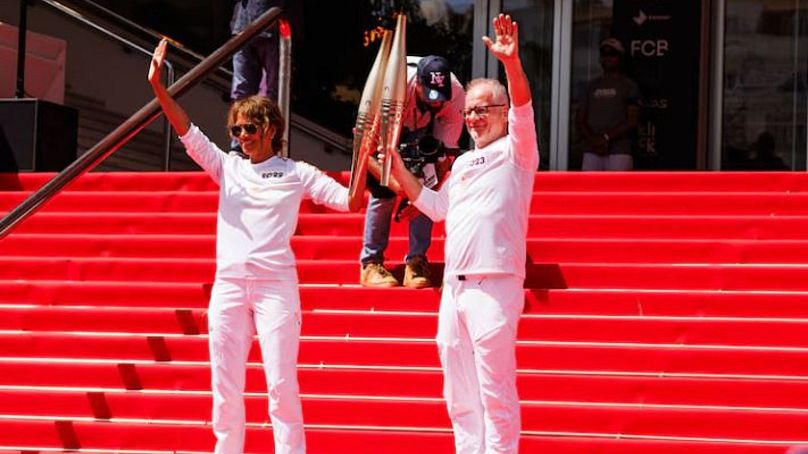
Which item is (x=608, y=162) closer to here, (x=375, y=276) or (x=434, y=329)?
(x=375, y=276)

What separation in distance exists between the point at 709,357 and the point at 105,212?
4.47m

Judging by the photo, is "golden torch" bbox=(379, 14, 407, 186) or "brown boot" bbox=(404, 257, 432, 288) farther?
"brown boot" bbox=(404, 257, 432, 288)

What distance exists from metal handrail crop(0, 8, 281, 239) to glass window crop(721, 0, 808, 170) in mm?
5868

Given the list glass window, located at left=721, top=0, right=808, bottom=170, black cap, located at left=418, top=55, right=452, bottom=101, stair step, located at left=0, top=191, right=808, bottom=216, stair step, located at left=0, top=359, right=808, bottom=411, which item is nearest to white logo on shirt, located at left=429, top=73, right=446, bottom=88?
black cap, located at left=418, top=55, right=452, bottom=101

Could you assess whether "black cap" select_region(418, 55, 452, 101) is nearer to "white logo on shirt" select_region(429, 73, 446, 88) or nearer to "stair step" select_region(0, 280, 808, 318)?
"white logo on shirt" select_region(429, 73, 446, 88)

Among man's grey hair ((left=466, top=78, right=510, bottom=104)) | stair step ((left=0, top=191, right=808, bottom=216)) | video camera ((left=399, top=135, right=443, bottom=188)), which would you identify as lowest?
stair step ((left=0, top=191, right=808, bottom=216))

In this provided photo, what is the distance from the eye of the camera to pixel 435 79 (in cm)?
738

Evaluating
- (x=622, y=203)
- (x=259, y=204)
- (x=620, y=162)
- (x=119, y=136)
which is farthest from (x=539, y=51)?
(x=259, y=204)

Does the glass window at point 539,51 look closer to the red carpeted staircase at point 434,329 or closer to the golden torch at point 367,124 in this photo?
the red carpeted staircase at point 434,329

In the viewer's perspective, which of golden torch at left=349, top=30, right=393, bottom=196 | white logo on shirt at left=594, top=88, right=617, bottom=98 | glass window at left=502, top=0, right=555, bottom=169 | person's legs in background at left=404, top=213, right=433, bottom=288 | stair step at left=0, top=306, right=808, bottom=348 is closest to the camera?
golden torch at left=349, top=30, right=393, bottom=196

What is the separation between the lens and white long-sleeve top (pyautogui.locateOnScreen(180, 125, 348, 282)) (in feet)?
19.3

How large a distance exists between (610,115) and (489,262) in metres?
6.88

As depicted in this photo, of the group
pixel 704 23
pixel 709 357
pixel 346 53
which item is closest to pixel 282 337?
pixel 709 357

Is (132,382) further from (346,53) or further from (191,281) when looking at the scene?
(346,53)
